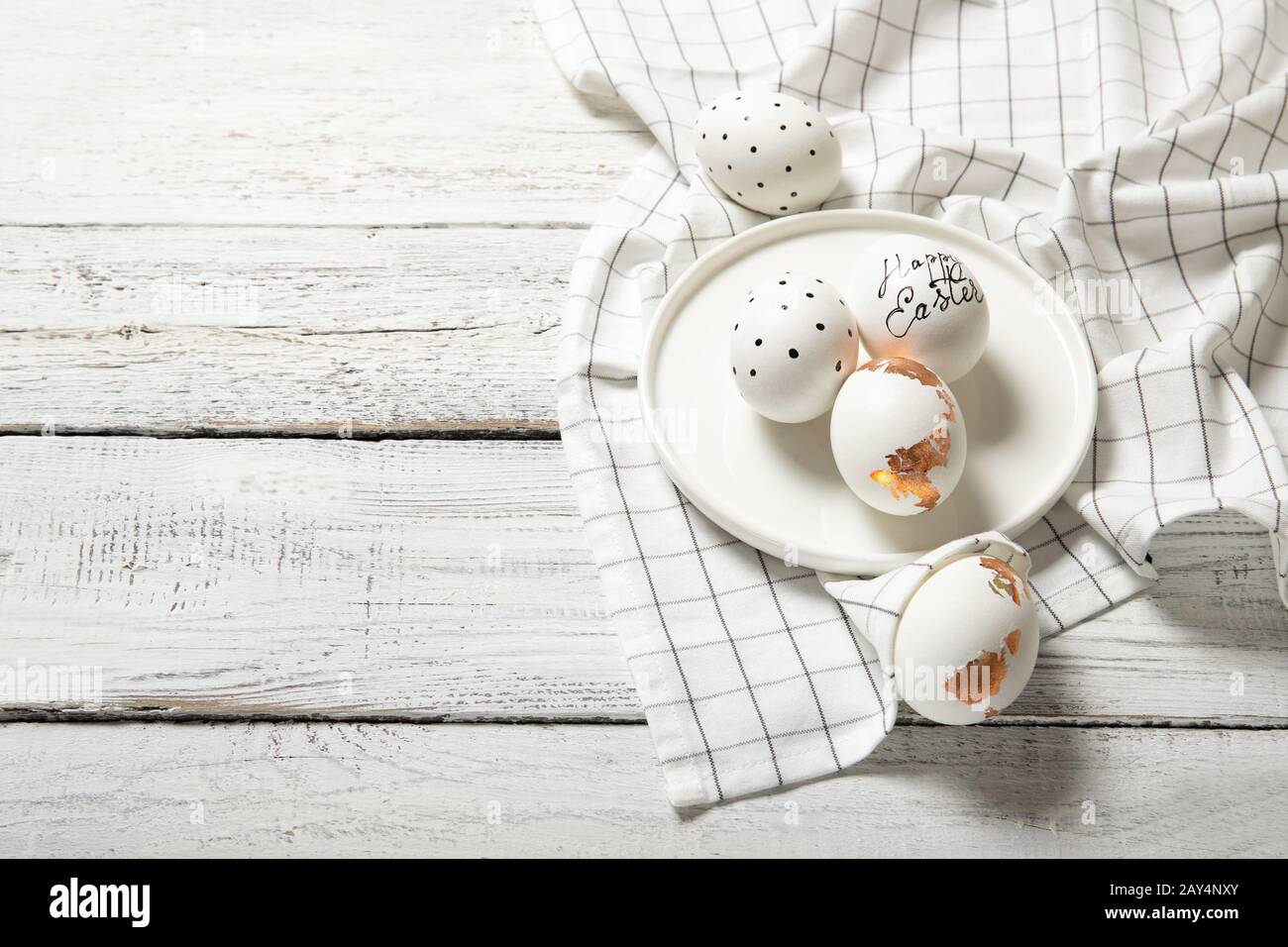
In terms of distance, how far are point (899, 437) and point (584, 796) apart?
0.36m

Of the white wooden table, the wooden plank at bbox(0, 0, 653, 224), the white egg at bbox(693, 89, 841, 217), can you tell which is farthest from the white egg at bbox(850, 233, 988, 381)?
the wooden plank at bbox(0, 0, 653, 224)

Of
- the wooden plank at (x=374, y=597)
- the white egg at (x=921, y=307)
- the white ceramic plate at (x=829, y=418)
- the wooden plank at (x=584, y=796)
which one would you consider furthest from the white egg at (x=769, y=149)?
the wooden plank at (x=584, y=796)

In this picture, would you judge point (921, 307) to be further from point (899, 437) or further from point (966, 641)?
point (966, 641)

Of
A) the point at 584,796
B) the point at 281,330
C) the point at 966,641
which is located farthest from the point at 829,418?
the point at 281,330

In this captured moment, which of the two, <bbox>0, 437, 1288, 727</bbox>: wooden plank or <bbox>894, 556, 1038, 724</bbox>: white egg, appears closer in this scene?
<bbox>894, 556, 1038, 724</bbox>: white egg

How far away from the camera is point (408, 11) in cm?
117

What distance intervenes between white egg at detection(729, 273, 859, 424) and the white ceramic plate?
2.2 inches

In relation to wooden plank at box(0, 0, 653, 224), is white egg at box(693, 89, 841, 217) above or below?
above

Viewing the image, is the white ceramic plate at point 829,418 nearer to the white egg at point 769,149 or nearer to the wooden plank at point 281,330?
the white egg at point 769,149

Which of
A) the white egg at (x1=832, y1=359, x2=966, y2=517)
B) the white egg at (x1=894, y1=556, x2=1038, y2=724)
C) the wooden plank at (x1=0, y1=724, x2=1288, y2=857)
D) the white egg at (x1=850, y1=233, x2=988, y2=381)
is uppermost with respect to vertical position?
the white egg at (x1=850, y1=233, x2=988, y2=381)

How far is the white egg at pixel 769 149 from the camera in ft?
2.97

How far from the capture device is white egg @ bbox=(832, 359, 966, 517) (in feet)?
2.35

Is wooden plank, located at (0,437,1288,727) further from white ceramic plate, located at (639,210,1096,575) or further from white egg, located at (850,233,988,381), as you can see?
white egg, located at (850,233,988,381)

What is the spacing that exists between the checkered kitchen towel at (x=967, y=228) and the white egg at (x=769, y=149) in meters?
0.04
